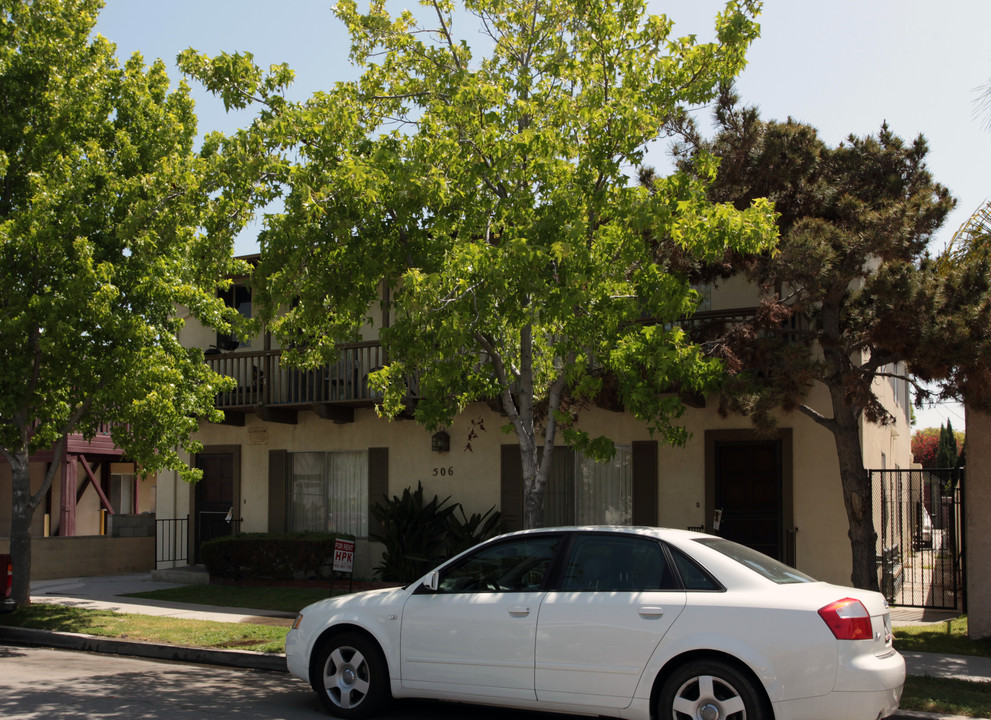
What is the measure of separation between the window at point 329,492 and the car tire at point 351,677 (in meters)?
10.2

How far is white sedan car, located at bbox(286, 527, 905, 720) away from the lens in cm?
618

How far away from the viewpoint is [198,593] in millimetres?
16422

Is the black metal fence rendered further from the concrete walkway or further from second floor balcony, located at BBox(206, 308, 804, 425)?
second floor balcony, located at BBox(206, 308, 804, 425)

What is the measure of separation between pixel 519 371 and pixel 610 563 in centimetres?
421

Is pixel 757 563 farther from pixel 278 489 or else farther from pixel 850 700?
pixel 278 489

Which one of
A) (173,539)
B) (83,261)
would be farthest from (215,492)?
(83,261)

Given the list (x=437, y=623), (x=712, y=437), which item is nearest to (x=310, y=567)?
(x=712, y=437)

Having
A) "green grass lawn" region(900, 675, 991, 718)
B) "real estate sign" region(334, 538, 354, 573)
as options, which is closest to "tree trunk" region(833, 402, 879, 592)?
"green grass lawn" region(900, 675, 991, 718)

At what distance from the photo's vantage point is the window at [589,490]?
15.7 m

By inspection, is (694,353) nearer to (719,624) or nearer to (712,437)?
(719,624)

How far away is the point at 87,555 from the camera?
67.8 feet

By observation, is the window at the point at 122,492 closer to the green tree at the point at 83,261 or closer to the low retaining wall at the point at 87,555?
the low retaining wall at the point at 87,555

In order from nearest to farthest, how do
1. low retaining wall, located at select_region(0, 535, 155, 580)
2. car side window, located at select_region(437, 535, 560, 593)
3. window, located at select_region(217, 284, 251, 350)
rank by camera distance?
car side window, located at select_region(437, 535, 560, 593), low retaining wall, located at select_region(0, 535, 155, 580), window, located at select_region(217, 284, 251, 350)

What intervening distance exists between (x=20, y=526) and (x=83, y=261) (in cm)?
410
